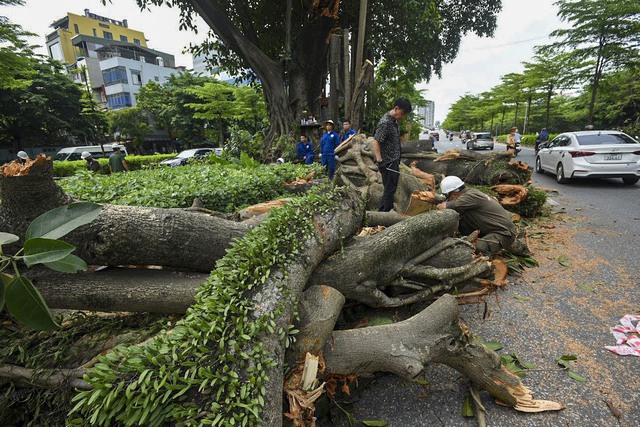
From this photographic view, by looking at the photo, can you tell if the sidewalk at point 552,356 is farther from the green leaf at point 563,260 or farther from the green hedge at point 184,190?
the green hedge at point 184,190

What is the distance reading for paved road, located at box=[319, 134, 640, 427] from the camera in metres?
2.23

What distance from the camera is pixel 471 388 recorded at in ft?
7.84

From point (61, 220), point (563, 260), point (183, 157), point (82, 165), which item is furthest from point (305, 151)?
point (82, 165)

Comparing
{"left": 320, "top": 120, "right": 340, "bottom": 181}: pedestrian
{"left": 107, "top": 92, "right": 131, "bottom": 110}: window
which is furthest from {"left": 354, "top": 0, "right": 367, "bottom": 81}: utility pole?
{"left": 107, "top": 92, "right": 131, "bottom": 110}: window

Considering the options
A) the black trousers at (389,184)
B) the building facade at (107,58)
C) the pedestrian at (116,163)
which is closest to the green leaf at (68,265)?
the black trousers at (389,184)

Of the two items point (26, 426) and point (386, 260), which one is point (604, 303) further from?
point (26, 426)

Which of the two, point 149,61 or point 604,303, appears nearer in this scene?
point 604,303

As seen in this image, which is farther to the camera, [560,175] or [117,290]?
[560,175]

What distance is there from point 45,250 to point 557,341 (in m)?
3.67

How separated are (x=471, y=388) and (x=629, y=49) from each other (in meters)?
23.7

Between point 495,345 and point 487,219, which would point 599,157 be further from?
point 495,345

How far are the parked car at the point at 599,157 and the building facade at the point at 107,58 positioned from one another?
46337 mm

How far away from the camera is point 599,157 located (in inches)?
336

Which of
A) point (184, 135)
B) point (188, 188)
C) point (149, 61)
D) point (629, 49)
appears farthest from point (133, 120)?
point (629, 49)
